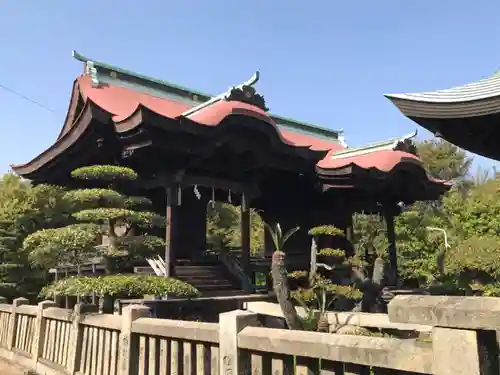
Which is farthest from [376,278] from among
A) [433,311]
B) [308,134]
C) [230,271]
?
[308,134]

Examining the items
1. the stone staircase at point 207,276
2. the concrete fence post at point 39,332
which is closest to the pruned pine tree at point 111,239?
the concrete fence post at point 39,332

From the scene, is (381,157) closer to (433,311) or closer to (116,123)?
(116,123)

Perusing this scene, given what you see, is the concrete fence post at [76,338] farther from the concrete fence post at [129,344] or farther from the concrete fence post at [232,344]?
the concrete fence post at [232,344]

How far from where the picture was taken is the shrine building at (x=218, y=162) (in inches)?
432

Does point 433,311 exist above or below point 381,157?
below

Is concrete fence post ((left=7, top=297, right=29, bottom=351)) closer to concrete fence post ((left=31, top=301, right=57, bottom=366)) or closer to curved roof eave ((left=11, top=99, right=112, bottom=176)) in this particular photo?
concrete fence post ((left=31, top=301, right=57, bottom=366))

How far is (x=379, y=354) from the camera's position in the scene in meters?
2.88

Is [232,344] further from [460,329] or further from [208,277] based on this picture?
[208,277]

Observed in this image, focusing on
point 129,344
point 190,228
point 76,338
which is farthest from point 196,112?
point 129,344

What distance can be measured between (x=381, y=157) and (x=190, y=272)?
6869 millimetres

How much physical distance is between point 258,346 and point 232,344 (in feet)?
0.98

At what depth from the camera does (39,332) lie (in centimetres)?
811

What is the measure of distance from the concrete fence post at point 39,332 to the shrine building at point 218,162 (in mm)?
3199

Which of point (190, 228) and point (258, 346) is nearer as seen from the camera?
point (258, 346)
